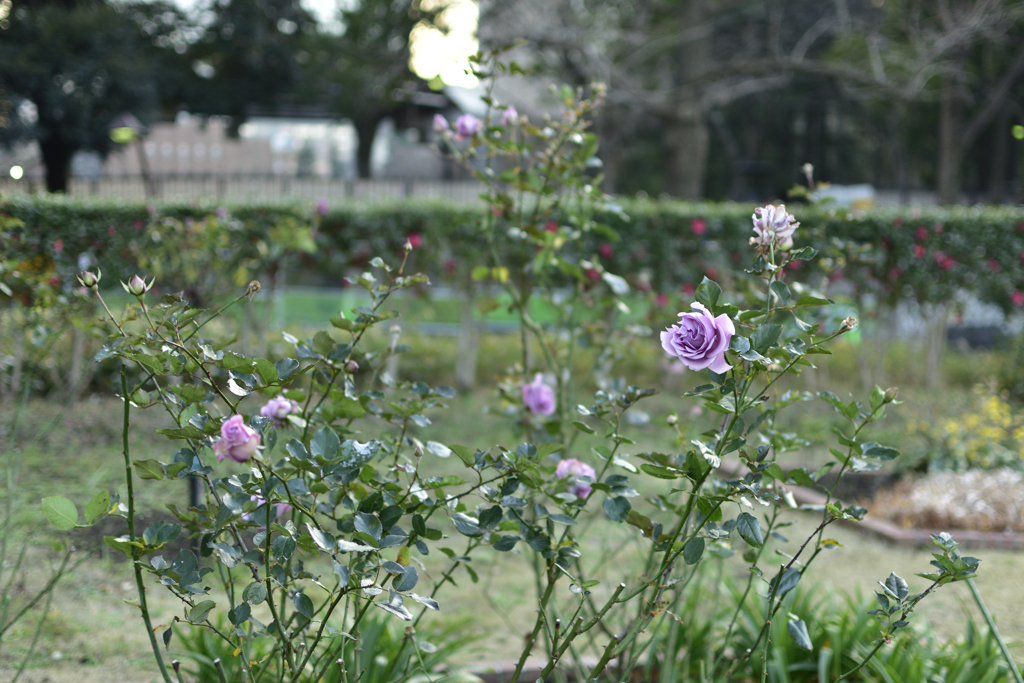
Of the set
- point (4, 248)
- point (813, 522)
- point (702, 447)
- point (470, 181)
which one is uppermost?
point (470, 181)

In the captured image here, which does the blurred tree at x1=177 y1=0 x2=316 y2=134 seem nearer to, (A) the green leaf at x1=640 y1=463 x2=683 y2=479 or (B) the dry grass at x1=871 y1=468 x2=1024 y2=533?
(B) the dry grass at x1=871 y1=468 x2=1024 y2=533

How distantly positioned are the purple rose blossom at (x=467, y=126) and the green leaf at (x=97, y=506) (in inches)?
47.2

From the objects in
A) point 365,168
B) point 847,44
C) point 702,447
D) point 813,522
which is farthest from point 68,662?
point 365,168

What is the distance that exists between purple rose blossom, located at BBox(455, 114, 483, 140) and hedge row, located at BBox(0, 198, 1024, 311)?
3186mm

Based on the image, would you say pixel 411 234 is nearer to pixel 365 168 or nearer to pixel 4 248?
pixel 4 248

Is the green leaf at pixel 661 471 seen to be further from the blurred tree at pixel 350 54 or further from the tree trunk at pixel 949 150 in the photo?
the blurred tree at pixel 350 54

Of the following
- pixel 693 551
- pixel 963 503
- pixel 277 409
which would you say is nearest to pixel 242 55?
pixel 963 503

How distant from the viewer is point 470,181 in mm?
16562

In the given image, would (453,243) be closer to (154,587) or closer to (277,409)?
(154,587)

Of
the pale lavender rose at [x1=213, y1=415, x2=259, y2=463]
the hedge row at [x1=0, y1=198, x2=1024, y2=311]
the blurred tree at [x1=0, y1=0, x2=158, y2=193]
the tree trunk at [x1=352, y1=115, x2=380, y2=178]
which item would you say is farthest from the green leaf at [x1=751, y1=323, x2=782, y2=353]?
the tree trunk at [x1=352, y1=115, x2=380, y2=178]

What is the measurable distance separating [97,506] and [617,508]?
0.83m

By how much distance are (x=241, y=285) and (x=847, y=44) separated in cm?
1582

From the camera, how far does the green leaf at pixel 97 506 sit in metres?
1.19

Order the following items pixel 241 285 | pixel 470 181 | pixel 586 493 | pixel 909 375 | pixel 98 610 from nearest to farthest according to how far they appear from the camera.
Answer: pixel 586 493
pixel 98 610
pixel 241 285
pixel 909 375
pixel 470 181
